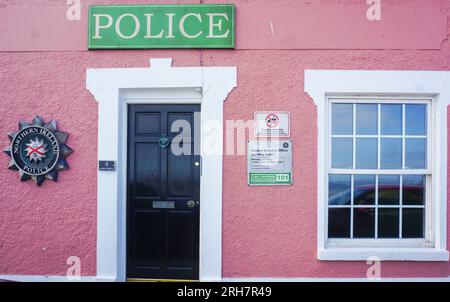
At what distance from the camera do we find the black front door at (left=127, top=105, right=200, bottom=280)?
387cm

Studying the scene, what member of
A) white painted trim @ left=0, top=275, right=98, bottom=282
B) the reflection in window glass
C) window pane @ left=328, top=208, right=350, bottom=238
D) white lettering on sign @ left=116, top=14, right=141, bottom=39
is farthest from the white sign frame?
white painted trim @ left=0, top=275, right=98, bottom=282

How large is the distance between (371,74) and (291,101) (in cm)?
100

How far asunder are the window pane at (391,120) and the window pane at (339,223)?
1090 mm

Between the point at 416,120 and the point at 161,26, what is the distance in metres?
3.30

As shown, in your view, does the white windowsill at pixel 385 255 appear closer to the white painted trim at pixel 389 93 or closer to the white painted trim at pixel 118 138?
the white painted trim at pixel 389 93

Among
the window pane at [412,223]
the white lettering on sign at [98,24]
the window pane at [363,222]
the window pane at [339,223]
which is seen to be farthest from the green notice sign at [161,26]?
the window pane at [412,223]

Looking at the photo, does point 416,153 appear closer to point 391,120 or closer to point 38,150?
point 391,120

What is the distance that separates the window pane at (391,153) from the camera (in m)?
3.77

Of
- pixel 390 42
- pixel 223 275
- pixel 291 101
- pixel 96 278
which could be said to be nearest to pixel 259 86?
pixel 291 101

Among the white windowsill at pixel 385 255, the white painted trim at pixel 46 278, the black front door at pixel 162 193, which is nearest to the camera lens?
the white windowsill at pixel 385 255

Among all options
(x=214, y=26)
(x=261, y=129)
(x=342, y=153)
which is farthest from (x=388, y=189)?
(x=214, y=26)

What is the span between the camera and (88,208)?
3760 mm

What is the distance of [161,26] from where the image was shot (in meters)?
3.71

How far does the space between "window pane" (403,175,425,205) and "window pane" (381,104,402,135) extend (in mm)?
596
